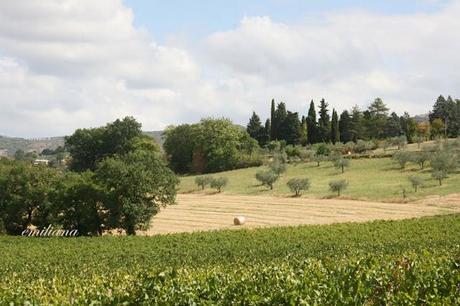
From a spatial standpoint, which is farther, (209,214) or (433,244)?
(209,214)

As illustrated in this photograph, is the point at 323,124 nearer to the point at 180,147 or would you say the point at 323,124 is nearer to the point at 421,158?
the point at 180,147

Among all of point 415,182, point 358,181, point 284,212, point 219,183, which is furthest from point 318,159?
point 284,212

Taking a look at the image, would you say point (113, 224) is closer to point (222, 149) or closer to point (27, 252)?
point (27, 252)

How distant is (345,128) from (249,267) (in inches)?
3967

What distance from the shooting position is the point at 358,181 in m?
71.9

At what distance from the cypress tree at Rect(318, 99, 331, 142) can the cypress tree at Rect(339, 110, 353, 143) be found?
2.70 metres

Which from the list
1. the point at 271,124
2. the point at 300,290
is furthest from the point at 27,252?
the point at 271,124

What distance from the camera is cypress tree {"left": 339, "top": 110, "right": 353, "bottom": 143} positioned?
4724 inches

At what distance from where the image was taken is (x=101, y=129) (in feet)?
394

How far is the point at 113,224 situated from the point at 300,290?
3451 cm

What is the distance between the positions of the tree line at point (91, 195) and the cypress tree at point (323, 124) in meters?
72.2

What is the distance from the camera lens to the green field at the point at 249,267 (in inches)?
611

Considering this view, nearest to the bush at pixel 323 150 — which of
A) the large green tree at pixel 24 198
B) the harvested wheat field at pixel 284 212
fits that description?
the harvested wheat field at pixel 284 212

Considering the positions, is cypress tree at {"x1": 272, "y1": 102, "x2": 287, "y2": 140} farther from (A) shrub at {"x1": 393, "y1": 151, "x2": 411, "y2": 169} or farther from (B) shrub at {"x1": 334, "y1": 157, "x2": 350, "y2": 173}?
(A) shrub at {"x1": 393, "y1": 151, "x2": 411, "y2": 169}
